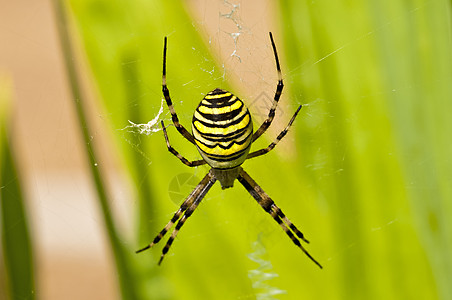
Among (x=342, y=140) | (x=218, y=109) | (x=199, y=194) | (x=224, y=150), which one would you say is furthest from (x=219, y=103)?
(x=199, y=194)

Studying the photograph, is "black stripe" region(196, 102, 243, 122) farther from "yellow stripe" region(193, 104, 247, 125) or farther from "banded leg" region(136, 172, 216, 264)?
"banded leg" region(136, 172, 216, 264)

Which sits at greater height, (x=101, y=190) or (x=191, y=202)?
(x=101, y=190)

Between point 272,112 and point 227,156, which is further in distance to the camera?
point 272,112

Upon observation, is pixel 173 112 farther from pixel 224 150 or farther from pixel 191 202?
pixel 191 202

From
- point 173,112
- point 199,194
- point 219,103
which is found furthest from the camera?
point 199,194

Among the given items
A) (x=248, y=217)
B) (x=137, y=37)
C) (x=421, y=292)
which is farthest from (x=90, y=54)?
(x=421, y=292)

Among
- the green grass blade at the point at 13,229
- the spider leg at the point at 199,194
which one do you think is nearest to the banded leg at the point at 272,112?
the spider leg at the point at 199,194

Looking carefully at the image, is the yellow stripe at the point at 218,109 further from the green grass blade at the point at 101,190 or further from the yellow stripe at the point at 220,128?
the green grass blade at the point at 101,190
